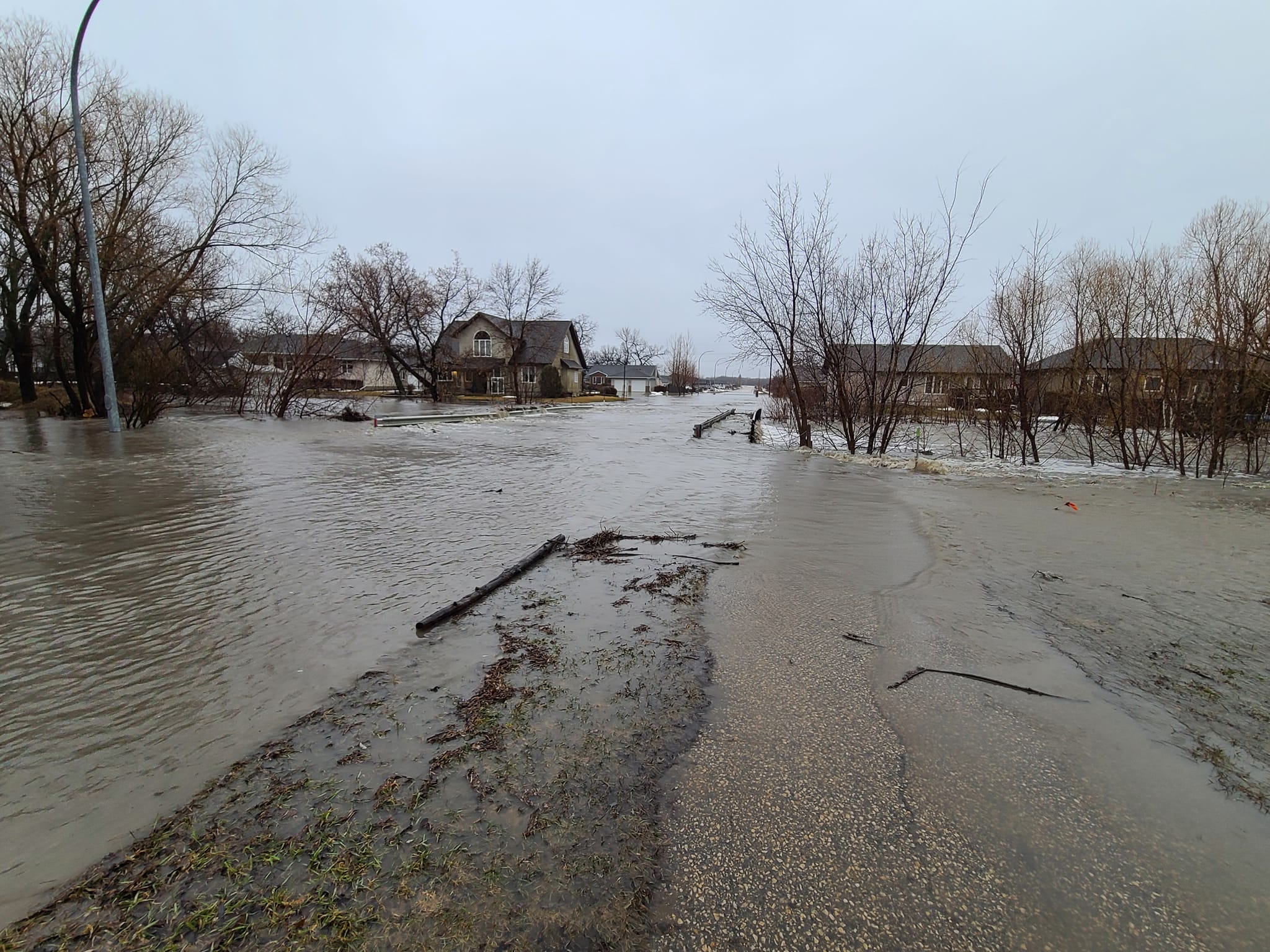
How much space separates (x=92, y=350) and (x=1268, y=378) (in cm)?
3594

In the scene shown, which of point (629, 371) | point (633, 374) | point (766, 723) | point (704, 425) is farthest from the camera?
point (629, 371)

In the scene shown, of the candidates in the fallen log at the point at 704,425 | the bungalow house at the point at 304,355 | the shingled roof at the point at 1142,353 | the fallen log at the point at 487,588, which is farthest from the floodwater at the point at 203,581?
the bungalow house at the point at 304,355

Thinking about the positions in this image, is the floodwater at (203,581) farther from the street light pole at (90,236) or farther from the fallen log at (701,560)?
the street light pole at (90,236)

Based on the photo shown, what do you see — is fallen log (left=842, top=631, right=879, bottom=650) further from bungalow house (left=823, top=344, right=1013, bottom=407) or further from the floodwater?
bungalow house (left=823, top=344, right=1013, bottom=407)

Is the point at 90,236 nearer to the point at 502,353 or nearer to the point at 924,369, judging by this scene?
the point at 924,369

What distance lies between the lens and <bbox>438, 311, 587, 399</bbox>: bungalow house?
5628 cm

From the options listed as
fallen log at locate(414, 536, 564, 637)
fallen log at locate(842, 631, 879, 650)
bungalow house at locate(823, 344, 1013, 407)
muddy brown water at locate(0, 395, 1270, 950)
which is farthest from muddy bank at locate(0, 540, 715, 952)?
bungalow house at locate(823, 344, 1013, 407)

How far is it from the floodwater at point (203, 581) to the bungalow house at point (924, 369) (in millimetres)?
5588

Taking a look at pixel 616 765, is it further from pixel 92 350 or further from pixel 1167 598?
pixel 92 350

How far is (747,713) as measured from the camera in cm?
319

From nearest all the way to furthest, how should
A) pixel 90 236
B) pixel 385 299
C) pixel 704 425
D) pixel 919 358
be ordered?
pixel 90 236 → pixel 919 358 → pixel 704 425 → pixel 385 299

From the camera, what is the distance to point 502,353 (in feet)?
196

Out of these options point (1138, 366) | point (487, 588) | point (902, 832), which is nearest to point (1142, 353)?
point (1138, 366)

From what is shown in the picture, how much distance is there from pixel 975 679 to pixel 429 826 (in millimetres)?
3238
